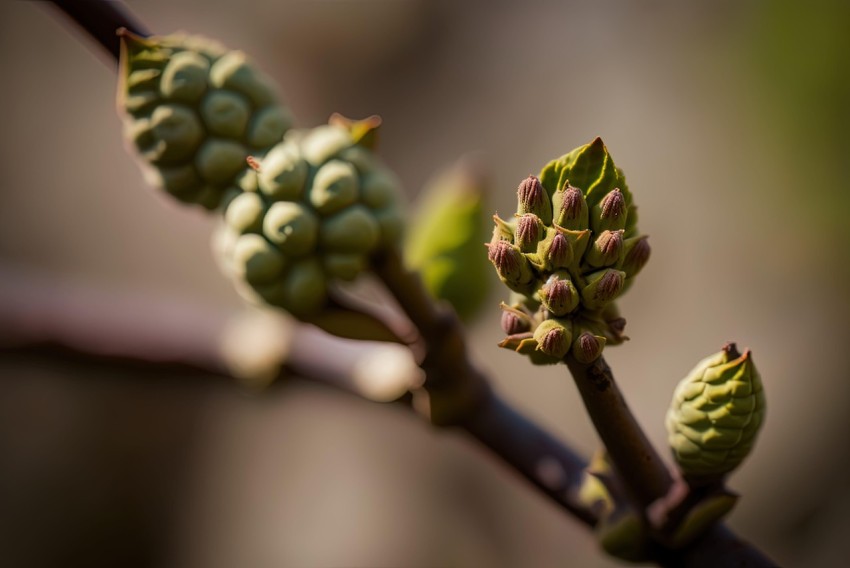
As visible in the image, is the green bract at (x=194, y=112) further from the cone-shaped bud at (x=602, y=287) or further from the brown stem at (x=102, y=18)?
the cone-shaped bud at (x=602, y=287)

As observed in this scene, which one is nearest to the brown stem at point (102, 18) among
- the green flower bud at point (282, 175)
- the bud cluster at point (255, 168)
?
the bud cluster at point (255, 168)

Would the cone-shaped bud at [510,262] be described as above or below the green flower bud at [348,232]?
below

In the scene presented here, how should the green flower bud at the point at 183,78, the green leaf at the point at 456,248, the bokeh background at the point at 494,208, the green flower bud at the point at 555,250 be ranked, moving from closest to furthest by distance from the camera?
the green flower bud at the point at 555,250, the green flower bud at the point at 183,78, the green leaf at the point at 456,248, the bokeh background at the point at 494,208

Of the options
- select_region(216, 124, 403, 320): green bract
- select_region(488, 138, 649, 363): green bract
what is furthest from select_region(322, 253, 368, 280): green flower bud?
select_region(488, 138, 649, 363): green bract

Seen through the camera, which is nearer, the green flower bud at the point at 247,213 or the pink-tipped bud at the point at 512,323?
the pink-tipped bud at the point at 512,323

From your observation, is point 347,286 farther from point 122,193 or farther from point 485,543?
point 122,193

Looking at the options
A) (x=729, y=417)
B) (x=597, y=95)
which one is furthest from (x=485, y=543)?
(x=729, y=417)

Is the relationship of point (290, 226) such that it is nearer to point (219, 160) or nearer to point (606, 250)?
point (219, 160)

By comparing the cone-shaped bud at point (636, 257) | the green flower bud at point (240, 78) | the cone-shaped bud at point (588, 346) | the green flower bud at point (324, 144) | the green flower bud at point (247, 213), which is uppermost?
the green flower bud at point (240, 78)
